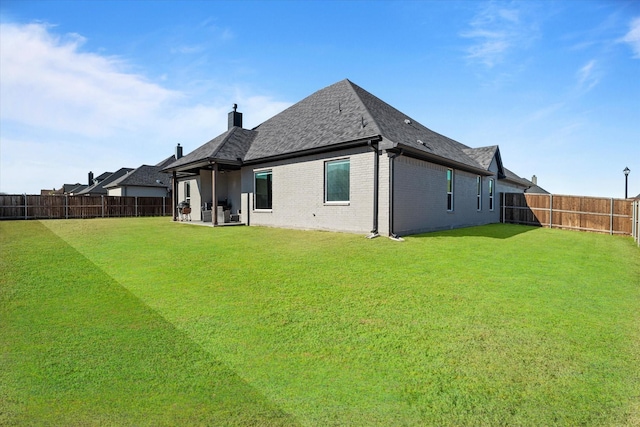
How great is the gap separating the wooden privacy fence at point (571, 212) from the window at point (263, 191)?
16.5m

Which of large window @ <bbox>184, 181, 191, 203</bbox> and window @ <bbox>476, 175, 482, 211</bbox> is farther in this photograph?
large window @ <bbox>184, 181, 191, 203</bbox>

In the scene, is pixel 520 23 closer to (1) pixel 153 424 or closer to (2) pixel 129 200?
(1) pixel 153 424

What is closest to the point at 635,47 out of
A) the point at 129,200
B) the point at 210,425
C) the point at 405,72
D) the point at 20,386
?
the point at 405,72

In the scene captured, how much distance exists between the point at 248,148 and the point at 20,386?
52.5ft

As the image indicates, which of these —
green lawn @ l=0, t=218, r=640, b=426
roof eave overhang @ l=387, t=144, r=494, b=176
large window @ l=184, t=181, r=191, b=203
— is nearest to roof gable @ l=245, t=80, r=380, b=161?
roof eave overhang @ l=387, t=144, r=494, b=176

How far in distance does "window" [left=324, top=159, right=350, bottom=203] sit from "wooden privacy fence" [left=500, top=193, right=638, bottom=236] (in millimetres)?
13607

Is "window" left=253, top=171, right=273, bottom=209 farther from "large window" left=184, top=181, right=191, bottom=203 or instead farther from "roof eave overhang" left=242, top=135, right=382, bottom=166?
"large window" left=184, top=181, right=191, bottom=203

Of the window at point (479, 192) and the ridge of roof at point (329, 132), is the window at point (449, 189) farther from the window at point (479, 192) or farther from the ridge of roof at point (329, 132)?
the window at point (479, 192)

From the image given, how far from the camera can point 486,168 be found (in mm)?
19266

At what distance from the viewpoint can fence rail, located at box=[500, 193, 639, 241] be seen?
16.2m

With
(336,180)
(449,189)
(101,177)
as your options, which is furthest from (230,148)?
(101,177)

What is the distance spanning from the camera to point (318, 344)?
363 cm

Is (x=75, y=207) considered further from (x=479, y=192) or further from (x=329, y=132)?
(x=479, y=192)

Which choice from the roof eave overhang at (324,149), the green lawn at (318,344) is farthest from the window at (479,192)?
the green lawn at (318,344)
